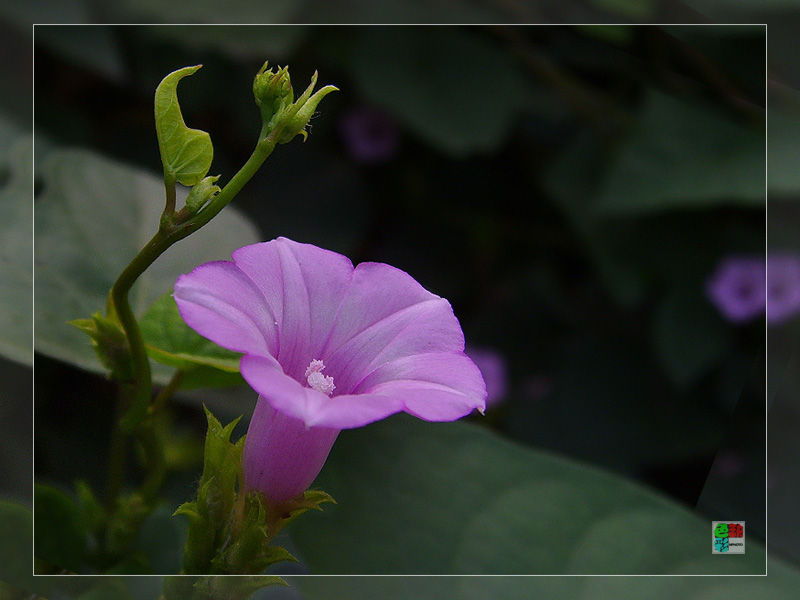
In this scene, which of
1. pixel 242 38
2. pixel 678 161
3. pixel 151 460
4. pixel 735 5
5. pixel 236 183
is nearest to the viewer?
pixel 236 183

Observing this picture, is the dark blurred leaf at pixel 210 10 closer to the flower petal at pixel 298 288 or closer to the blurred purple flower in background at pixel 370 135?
the blurred purple flower in background at pixel 370 135

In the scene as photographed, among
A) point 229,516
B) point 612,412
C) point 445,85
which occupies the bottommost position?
point 612,412

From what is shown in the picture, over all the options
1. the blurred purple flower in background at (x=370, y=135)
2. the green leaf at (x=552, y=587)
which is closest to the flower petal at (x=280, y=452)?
the green leaf at (x=552, y=587)

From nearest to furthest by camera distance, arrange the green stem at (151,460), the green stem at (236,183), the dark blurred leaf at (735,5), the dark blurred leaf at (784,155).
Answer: the green stem at (236,183) < the green stem at (151,460) < the dark blurred leaf at (735,5) < the dark blurred leaf at (784,155)

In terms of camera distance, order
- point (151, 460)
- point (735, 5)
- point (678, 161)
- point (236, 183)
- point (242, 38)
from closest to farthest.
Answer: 1. point (236, 183)
2. point (151, 460)
3. point (735, 5)
4. point (242, 38)
5. point (678, 161)

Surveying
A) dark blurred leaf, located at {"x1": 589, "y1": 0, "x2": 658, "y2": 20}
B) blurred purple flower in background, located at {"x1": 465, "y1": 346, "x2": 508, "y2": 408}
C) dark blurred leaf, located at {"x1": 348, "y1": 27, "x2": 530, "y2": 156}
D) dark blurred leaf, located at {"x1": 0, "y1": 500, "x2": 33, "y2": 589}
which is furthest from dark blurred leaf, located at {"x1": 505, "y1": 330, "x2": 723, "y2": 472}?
dark blurred leaf, located at {"x1": 0, "y1": 500, "x2": 33, "y2": 589}

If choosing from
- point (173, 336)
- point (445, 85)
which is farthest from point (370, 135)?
point (173, 336)

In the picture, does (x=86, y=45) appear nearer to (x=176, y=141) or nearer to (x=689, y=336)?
(x=176, y=141)
